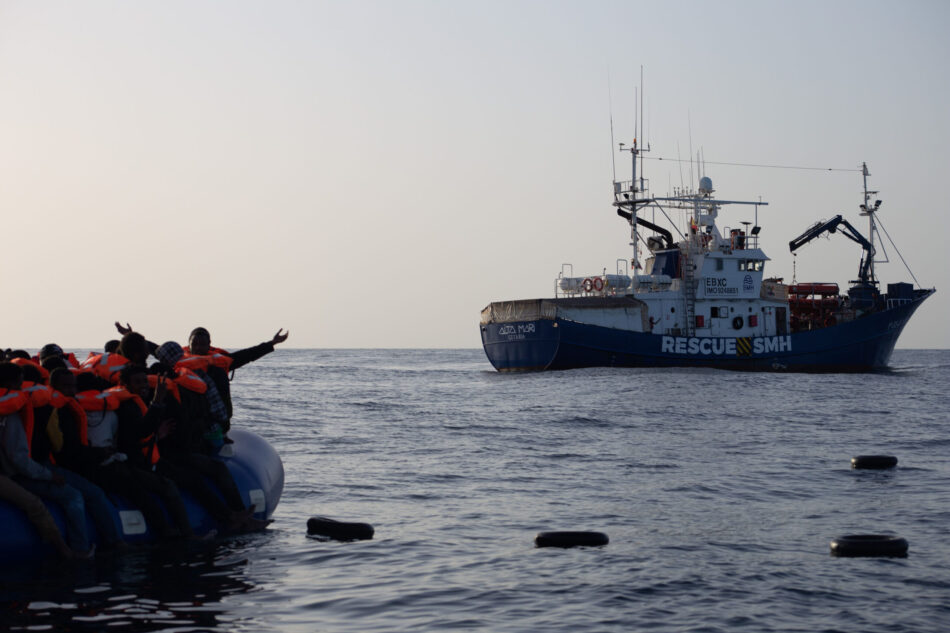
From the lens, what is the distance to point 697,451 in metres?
19.0

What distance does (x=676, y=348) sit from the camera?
4288 centimetres

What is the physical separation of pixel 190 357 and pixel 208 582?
8.54ft

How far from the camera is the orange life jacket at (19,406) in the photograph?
818cm

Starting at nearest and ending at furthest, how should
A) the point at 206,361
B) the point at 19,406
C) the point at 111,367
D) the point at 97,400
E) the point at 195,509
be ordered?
the point at 19,406, the point at 97,400, the point at 111,367, the point at 195,509, the point at 206,361

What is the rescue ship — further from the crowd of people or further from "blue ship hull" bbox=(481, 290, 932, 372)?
the crowd of people

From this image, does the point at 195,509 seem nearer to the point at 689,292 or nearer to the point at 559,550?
the point at 559,550

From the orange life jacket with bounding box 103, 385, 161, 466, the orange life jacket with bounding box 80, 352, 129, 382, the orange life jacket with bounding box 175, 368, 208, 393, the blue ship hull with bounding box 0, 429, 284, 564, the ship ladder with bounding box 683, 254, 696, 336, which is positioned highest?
the ship ladder with bounding box 683, 254, 696, 336

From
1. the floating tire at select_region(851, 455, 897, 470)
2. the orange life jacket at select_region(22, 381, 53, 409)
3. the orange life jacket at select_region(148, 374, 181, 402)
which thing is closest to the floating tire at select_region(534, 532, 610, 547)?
the orange life jacket at select_region(148, 374, 181, 402)

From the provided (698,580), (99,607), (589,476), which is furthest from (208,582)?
(589,476)

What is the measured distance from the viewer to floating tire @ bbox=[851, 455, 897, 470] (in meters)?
16.3

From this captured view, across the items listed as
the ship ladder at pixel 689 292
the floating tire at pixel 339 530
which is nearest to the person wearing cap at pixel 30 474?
the floating tire at pixel 339 530

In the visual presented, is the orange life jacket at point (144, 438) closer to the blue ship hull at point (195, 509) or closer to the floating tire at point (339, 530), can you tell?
the blue ship hull at point (195, 509)

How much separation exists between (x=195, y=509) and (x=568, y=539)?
3.72 m

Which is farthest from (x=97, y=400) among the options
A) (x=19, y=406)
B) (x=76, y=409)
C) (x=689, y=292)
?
(x=689, y=292)
